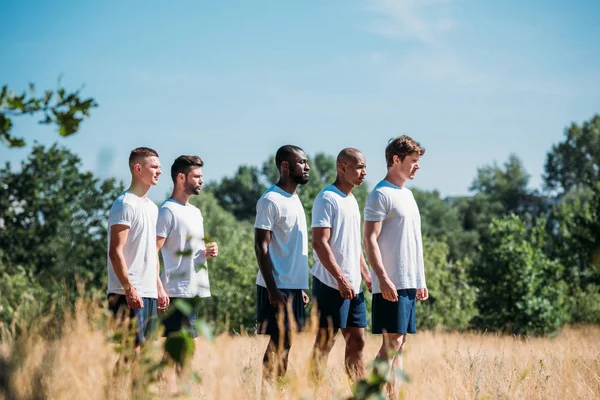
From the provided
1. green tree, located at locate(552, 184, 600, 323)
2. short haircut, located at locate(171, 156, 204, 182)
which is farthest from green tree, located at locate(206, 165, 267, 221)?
short haircut, located at locate(171, 156, 204, 182)

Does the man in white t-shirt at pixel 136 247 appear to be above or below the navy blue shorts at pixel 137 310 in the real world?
above

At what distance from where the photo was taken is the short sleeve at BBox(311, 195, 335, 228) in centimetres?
599

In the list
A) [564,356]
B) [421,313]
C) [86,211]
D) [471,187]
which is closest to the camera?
[564,356]

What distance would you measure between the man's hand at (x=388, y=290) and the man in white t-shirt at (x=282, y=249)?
65 cm

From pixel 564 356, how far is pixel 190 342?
519 cm

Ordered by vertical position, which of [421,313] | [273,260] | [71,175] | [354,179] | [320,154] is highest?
[320,154]

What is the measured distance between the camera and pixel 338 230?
6.07m

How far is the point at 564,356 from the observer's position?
711 cm

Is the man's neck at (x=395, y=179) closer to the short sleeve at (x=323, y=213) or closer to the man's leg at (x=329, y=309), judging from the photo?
the short sleeve at (x=323, y=213)

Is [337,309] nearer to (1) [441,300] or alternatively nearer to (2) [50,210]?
(1) [441,300]

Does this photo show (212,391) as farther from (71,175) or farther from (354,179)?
(71,175)

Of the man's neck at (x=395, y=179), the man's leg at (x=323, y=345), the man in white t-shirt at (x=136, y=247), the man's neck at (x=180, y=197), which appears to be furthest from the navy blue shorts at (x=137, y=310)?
the man's neck at (x=395, y=179)

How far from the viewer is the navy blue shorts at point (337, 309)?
5898mm

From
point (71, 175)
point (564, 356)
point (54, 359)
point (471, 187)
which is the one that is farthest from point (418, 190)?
point (54, 359)
